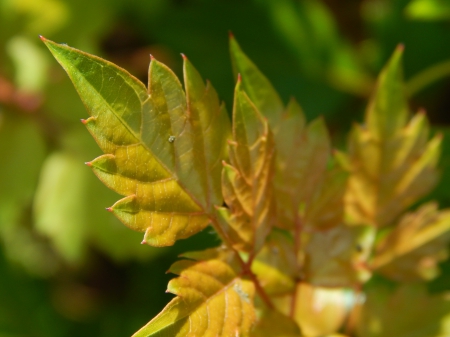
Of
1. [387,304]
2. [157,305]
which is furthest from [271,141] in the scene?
[157,305]

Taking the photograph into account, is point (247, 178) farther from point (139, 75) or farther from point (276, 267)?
point (139, 75)

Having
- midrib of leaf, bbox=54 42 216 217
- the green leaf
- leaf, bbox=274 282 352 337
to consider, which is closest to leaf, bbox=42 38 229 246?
midrib of leaf, bbox=54 42 216 217

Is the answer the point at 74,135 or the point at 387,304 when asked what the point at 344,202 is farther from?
the point at 74,135

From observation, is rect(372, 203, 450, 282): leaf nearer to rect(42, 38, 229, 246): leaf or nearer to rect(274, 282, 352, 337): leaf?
rect(274, 282, 352, 337): leaf

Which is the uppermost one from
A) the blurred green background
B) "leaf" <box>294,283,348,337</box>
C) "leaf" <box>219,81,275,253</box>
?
the blurred green background

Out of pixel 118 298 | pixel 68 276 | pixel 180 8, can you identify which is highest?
pixel 180 8

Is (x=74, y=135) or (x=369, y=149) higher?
(x=74, y=135)

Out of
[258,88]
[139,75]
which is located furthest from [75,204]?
[258,88]
